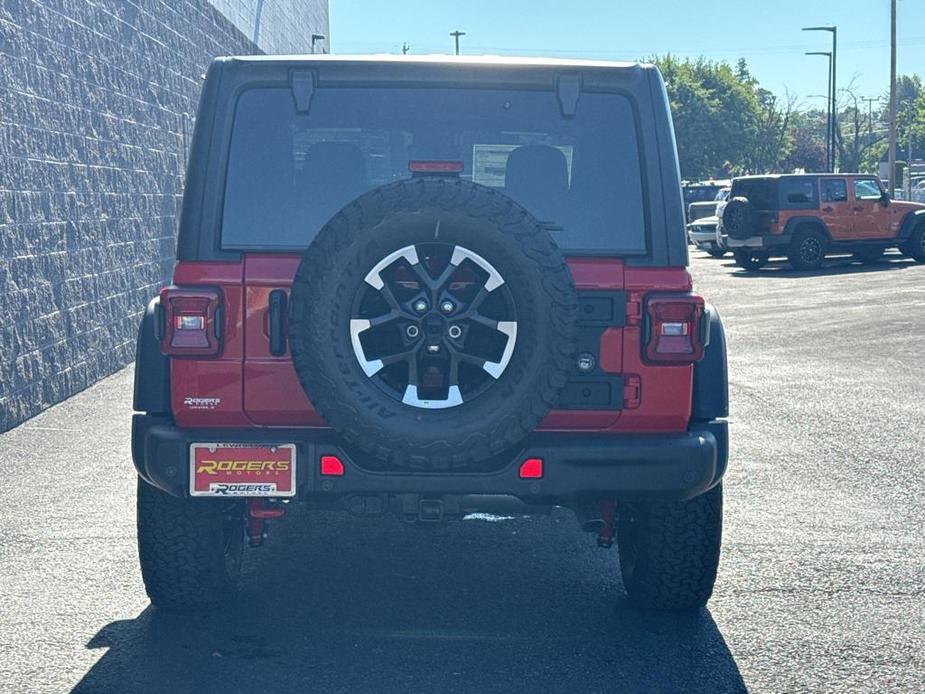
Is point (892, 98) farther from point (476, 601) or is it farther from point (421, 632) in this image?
point (421, 632)

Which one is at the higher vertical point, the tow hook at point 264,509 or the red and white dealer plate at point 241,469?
the red and white dealer plate at point 241,469

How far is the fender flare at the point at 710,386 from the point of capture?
16.3ft

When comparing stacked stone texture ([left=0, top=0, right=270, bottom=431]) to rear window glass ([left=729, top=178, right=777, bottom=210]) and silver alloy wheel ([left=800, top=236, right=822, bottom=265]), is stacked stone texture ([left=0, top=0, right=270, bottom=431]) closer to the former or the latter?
rear window glass ([left=729, top=178, right=777, bottom=210])

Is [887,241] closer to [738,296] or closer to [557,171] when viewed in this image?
[738,296]

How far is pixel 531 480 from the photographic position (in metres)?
4.69

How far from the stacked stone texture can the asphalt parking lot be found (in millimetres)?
1394

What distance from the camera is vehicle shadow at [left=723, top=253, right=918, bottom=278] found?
27.9 m

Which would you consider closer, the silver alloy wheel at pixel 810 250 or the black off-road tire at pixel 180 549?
the black off-road tire at pixel 180 549

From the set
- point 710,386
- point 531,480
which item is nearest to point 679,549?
point 710,386

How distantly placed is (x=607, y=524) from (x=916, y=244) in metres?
26.0

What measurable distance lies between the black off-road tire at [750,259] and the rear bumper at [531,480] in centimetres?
2469

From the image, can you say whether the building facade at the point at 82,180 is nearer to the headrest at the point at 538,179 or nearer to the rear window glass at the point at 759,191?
the headrest at the point at 538,179

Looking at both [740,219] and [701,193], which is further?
[701,193]

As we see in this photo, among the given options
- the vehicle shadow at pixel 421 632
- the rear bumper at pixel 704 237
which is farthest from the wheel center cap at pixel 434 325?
the rear bumper at pixel 704 237
